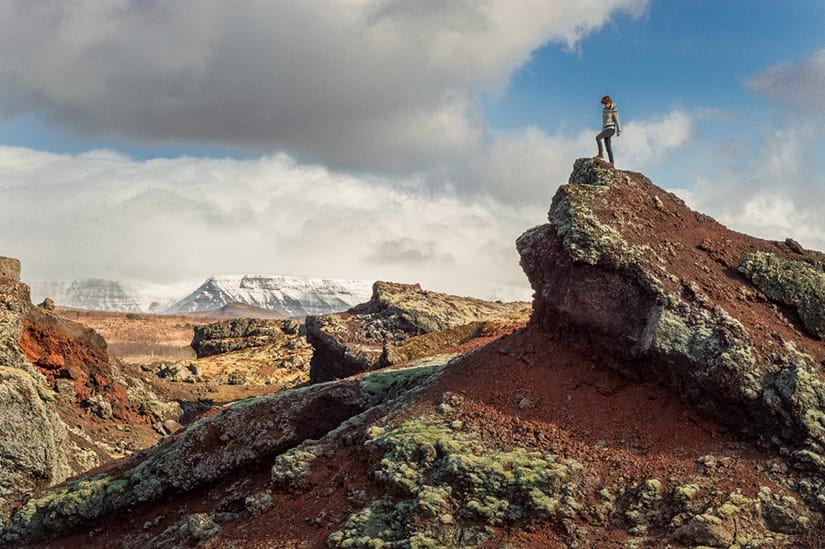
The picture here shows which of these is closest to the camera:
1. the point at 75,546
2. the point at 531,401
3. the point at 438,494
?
the point at 438,494

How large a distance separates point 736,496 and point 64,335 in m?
30.1

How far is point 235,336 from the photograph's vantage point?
285ft

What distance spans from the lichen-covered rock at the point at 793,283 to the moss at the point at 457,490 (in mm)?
6574

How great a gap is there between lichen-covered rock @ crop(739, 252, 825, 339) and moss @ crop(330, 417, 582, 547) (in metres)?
6.57

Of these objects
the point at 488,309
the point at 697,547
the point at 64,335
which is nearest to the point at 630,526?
the point at 697,547

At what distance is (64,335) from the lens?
3500cm

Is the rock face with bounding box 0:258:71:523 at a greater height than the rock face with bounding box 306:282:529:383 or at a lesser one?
lesser

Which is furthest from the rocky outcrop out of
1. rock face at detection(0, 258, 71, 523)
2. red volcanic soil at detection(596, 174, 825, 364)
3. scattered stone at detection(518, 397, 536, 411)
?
scattered stone at detection(518, 397, 536, 411)

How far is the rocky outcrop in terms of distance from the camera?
83.6 m

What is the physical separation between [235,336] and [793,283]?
7507 centimetres

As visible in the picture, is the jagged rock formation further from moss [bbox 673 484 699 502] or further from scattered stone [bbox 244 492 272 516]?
moss [bbox 673 484 699 502]

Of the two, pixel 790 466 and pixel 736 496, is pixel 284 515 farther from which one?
pixel 790 466

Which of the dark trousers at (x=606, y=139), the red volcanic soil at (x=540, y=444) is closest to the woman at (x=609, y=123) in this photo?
the dark trousers at (x=606, y=139)

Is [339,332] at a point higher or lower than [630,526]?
higher
